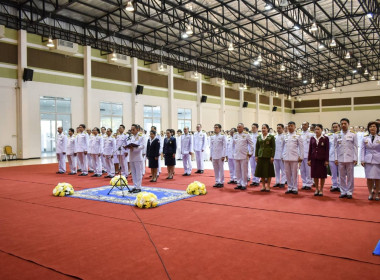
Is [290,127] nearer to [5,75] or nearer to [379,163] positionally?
[379,163]

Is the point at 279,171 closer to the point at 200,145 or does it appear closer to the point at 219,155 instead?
the point at 219,155

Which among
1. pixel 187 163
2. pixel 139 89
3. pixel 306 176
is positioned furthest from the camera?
pixel 139 89

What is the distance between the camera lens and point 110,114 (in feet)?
63.4

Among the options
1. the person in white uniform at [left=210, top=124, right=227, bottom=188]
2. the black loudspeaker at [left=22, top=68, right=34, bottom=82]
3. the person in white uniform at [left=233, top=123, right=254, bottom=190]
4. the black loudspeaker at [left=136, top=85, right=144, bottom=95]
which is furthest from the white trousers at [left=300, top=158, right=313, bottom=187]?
the black loudspeaker at [left=136, top=85, right=144, bottom=95]

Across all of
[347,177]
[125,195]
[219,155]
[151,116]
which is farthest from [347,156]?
[151,116]

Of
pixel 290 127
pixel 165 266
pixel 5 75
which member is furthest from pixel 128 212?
pixel 5 75

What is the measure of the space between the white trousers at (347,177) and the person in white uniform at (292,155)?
869 mm

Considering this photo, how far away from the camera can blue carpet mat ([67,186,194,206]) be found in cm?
646

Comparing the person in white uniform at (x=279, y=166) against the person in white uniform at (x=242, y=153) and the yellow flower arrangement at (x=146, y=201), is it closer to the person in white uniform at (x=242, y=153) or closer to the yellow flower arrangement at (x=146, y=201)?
the person in white uniform at (x=242, y=153)

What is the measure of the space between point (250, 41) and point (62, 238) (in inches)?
663

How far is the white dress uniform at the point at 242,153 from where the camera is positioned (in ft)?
25.1

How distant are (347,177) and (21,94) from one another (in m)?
14.9

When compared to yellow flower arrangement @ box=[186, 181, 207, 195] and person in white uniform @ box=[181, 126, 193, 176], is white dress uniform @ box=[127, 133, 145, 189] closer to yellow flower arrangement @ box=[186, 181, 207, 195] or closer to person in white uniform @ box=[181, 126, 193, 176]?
yellow flower arrangement @ box=[186, 181, 207, 195]

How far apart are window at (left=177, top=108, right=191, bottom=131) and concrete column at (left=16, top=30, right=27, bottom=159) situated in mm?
11112
